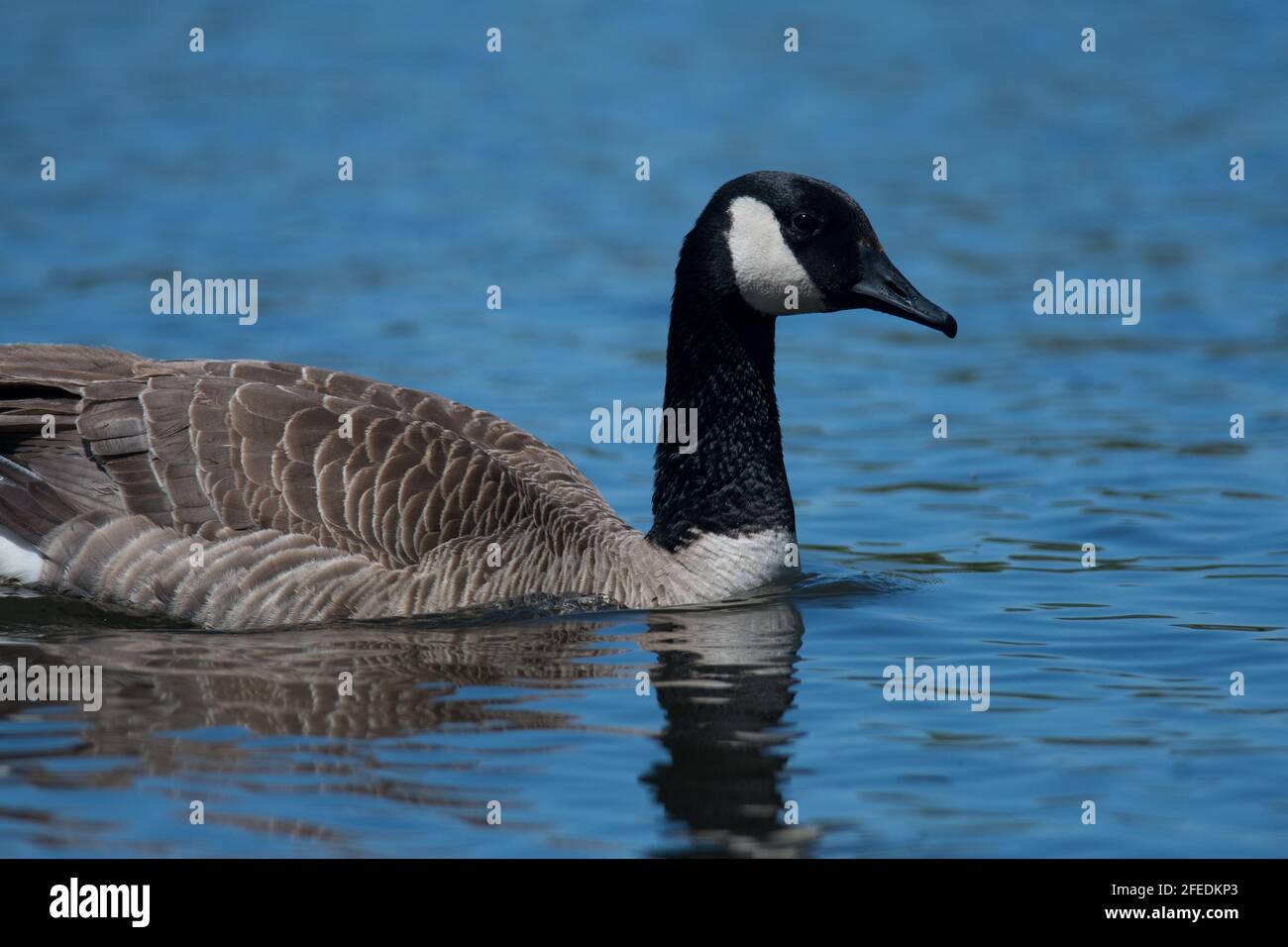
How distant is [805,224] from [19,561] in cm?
Answer: 531

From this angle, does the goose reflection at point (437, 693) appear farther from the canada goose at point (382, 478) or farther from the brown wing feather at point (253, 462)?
the brown wing feather at point (253, 462)

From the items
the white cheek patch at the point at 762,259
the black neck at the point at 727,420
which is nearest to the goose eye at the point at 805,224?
the white cheek patch at the point at 762,259

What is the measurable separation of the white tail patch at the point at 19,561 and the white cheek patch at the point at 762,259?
4691mm

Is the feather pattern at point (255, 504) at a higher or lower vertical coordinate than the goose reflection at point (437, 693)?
higher

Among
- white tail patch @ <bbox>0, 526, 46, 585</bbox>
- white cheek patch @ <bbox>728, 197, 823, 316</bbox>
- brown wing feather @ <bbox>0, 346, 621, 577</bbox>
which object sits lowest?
white tail patch @ <bbox>0, 526, 46, 585</bbox>

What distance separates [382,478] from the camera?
11.1 metres

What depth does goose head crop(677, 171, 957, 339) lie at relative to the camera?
38.1 feet

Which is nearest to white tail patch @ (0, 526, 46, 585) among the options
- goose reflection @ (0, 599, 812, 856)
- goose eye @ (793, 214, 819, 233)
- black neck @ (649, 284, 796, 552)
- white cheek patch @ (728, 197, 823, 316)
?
goose reflection @ (0, 599, 812, 856)

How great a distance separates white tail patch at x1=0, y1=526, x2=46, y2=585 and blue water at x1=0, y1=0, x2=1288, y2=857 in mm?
163

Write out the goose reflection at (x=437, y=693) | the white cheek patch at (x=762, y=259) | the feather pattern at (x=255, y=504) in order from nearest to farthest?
the goose reflection at (x=437, y=693) → the feather pattern at (x=255, y=504) → the white cheek patch at (x=762, y=259)

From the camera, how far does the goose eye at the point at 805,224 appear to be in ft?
38.0

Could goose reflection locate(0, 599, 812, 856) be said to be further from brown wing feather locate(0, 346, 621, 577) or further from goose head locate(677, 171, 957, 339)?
goose head locate(677, 171, 957, 339)
